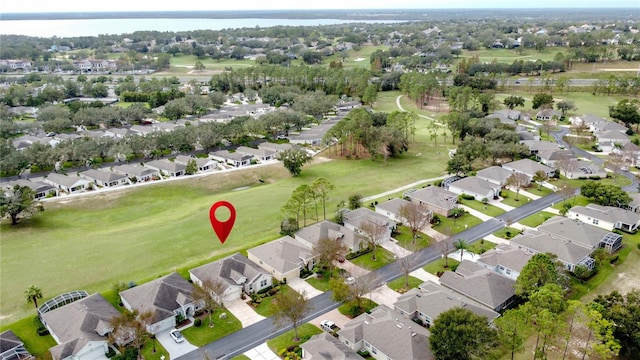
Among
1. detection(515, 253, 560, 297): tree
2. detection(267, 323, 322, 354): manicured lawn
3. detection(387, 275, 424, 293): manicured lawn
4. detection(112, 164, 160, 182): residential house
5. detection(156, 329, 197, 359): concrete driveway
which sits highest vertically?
detection(515, 253, 560, 297): tree

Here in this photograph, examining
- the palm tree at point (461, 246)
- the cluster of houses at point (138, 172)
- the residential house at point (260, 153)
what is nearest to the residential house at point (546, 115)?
the cluster of houses at point (138, 172)

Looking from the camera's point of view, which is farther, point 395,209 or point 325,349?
point 395,209

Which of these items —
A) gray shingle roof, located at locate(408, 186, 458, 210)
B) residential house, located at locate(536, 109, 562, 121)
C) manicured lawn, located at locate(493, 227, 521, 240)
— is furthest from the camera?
residential house, located at locate(536, 109, 562, 121)

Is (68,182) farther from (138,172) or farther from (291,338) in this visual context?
(291,338)

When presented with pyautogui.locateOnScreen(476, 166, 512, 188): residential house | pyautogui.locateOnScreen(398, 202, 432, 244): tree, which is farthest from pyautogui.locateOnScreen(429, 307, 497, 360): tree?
pyautogui.locateOnScreen(476, 166, 512, 188): residential house

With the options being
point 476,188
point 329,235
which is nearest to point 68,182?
point 329,235

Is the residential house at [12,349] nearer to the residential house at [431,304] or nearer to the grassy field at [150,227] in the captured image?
the grassy field at [150,227]

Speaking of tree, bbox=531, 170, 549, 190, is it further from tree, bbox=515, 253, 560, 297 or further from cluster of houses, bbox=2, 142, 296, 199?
cluster of houses, bbox=2, 142, 296, 199

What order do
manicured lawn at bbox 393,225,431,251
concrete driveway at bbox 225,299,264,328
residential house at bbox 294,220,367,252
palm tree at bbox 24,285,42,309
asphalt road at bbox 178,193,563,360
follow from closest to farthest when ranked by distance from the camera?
asphalt road at bbox 178,193,563,360
concrete driveway at bbox 225,299,264,328
palm tree at bbox 24,285,42,309
residential house at bbox 294,220,367,252
manicured lawn at bbox 393,225,431,251
